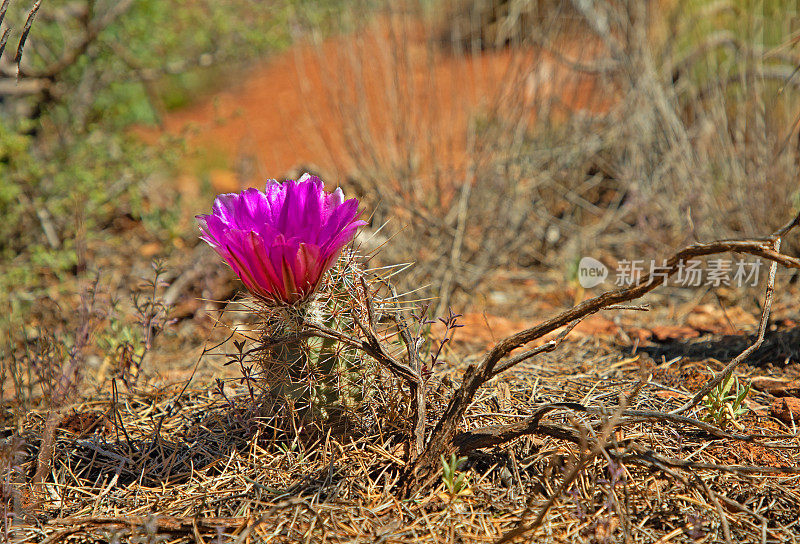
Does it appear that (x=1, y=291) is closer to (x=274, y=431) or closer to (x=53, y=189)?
(x=53, y=189)

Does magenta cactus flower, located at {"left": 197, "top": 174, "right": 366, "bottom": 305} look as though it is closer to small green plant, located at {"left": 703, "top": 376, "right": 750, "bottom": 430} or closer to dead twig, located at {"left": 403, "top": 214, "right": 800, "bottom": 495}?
dead twig, located at {"left": 403, "top": 214, "right": 800, "bottom": 495}

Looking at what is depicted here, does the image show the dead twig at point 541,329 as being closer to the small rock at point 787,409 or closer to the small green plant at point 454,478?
the small green plant at point 454,478

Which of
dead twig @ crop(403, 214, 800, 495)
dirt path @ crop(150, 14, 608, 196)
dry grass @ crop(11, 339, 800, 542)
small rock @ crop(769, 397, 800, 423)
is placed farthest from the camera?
dirt path @ crop(150, 14, 608, 196)

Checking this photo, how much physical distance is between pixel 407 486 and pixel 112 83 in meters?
4.26

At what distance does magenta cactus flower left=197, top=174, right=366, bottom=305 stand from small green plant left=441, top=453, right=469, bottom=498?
51 centimetres

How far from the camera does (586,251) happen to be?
4.10m

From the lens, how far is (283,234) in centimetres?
159

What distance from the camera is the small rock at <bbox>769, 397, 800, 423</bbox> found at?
1.96 metres

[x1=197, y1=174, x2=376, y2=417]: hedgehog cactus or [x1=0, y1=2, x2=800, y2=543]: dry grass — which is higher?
[x1=197, y1=174, x2=376, y2=417]: hedgehog cactus

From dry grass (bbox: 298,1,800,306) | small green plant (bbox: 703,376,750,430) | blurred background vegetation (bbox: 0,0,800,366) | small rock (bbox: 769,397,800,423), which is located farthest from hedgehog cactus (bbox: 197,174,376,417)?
blurred background vegetation (bbox: 0,0,800,366)

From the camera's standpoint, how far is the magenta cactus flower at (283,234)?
1.55 metres

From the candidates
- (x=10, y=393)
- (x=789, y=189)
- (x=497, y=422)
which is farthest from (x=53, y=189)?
(x=789, y=189)

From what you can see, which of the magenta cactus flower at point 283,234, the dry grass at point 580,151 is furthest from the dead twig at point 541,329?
the dry grass at point 580,151

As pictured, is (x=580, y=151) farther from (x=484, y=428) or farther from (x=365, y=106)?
(x=484, y=428)
